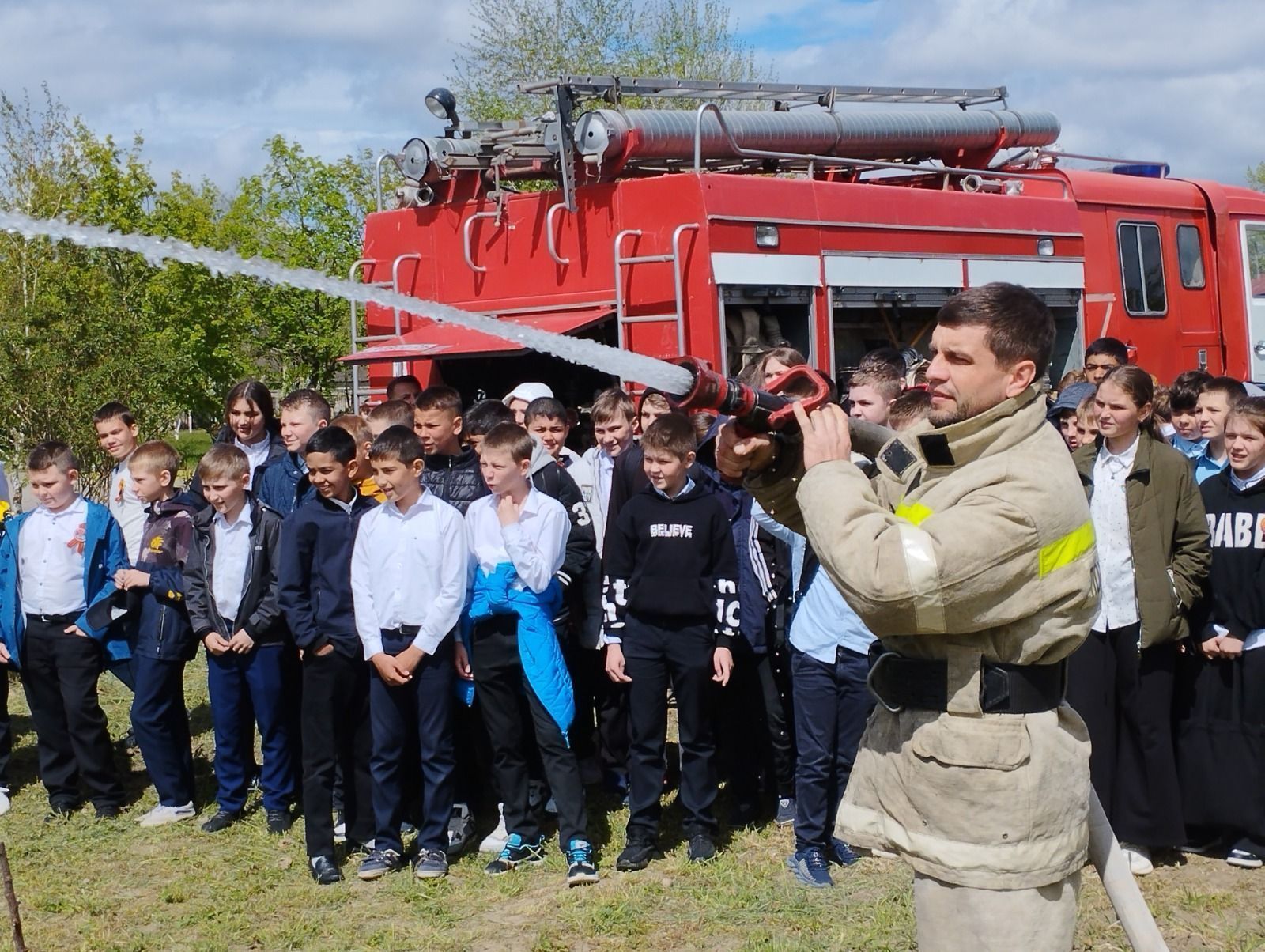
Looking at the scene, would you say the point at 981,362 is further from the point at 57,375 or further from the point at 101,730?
the point at 57,375

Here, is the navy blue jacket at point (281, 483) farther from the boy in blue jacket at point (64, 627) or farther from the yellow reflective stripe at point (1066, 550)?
the yellow reflective stripe at point (1066, 550)

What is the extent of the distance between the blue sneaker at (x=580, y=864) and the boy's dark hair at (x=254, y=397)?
10.7 feet

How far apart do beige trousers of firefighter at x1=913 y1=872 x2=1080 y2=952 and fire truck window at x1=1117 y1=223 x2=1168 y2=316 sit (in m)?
9.30

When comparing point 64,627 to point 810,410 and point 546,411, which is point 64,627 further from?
point 810,410

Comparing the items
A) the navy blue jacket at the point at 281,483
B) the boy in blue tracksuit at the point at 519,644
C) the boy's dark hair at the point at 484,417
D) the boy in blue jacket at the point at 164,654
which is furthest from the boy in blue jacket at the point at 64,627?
the boy in blue tracksuit at the point at 519,644

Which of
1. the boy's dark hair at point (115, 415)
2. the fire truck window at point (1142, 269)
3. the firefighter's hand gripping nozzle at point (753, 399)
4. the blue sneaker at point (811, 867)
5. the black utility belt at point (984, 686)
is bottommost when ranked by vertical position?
the blue sneaker at point (811, 867)

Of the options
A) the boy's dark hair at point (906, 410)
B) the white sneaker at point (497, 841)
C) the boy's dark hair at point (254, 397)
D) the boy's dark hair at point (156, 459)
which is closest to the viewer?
the boy's dark hair at point (906, 410)

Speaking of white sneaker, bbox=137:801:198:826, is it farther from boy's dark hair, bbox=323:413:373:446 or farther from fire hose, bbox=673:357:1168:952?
fire hose, bbox=673:357:1168:952

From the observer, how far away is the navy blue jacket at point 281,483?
730cm

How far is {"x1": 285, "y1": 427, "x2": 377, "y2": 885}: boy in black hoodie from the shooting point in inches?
235

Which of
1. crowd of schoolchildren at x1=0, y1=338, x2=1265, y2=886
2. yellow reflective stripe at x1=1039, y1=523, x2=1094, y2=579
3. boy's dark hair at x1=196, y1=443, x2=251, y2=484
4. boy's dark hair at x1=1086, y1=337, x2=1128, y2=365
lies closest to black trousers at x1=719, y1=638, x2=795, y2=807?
crowd of schoolchildren at x1=0, y1=338, x2=1265, y2=886

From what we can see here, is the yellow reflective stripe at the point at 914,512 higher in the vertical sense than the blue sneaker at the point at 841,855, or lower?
higher

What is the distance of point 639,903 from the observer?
5.44 metres

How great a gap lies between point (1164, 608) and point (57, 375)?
466 inches
